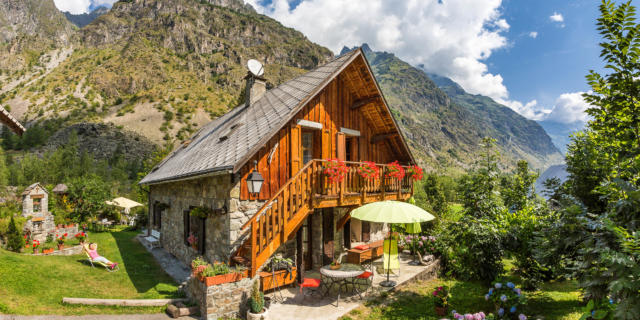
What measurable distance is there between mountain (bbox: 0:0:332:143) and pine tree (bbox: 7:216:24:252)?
50.4m

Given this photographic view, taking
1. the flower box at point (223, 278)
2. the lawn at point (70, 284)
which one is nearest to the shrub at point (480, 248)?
the flower box at point (223, 278)

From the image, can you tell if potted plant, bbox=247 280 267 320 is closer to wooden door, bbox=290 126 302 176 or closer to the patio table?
the patio table

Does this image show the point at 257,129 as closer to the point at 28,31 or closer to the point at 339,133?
the point at 339,133

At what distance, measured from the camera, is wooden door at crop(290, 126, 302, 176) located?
926 cm

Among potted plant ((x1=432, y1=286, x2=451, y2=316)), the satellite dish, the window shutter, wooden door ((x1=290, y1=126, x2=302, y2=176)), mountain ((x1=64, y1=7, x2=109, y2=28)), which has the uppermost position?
mountain ((x1=64, y1=7, x2=109, y2=28))

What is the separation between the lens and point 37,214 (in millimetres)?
16750

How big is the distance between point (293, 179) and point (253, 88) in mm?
7805

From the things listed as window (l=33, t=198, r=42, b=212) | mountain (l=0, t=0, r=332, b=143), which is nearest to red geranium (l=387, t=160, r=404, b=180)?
window (l=33, t=198, r=42, b=212)

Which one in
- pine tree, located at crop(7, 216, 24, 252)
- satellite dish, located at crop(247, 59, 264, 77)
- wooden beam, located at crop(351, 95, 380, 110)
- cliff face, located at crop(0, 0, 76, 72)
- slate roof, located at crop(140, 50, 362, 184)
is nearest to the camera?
slate roof, located at crop(140, 50, 362, 184)

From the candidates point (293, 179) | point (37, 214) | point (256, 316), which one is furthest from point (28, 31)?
Answer: point (256, 316)

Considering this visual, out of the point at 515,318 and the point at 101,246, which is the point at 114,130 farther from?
the point at 515,318

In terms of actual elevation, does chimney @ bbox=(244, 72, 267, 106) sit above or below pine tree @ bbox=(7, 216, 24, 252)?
above

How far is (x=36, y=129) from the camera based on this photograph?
54.6m

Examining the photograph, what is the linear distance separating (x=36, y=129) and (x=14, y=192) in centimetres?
3875
